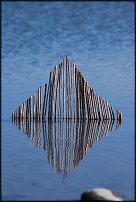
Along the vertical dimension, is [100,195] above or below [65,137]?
below

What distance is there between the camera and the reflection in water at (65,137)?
7742mm

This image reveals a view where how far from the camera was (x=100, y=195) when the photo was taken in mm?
5641

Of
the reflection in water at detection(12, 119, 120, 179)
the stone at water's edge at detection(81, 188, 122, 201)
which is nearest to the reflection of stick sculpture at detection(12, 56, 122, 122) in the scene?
the reflection in water at detection(12, 119, 120, 179)

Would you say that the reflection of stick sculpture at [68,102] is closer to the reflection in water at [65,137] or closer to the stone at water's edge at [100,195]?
the reflection in water at [65,137]

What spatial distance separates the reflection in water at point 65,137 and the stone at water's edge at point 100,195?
111cm

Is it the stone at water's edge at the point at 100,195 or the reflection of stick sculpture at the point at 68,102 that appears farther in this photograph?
the reflection of stick sculpture at the point at 68,102

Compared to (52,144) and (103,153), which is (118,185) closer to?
(103,153)

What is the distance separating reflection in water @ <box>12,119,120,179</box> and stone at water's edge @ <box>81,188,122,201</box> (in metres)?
1.11

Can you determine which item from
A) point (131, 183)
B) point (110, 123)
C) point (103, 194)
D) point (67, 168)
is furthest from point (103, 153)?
point (110, 123)

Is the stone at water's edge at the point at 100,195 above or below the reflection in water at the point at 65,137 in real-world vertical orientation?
below

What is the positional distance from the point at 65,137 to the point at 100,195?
413 centimetres

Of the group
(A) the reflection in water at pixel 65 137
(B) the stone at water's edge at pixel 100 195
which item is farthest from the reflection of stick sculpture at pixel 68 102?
(B) the stone at water's edge at pixel 100 195

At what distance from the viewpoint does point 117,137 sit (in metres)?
9.65

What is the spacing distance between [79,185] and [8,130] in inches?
167
